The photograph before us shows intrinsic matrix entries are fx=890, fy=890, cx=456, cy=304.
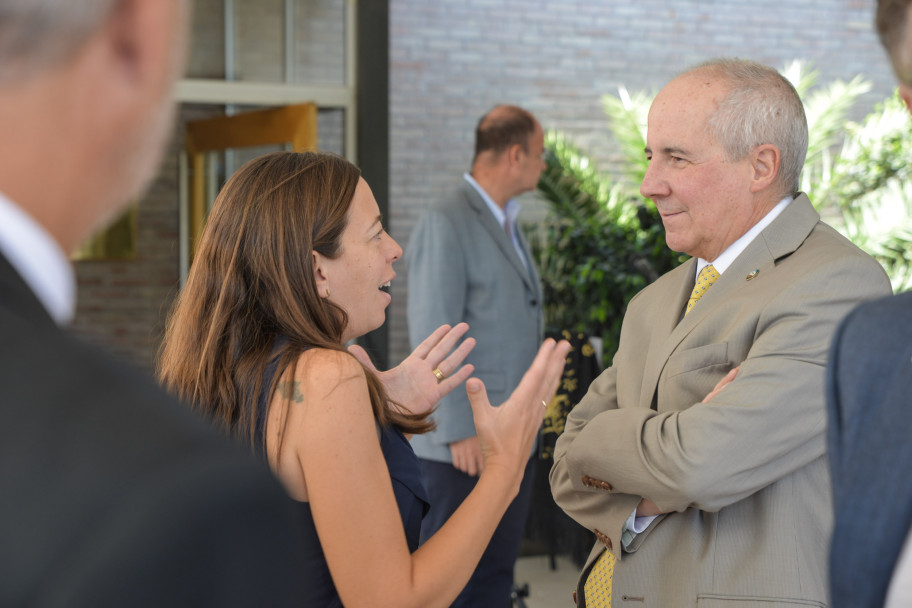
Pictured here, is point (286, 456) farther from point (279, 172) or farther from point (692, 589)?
point (692, 589)

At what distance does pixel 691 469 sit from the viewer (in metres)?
1.61

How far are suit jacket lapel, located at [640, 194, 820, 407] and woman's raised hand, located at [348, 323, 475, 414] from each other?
0.39 m

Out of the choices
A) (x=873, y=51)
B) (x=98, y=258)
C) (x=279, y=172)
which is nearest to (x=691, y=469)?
(x=279, y=172)

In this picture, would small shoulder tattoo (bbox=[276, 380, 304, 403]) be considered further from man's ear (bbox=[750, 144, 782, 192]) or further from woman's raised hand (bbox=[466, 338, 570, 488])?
man's ear (bbox=[750, 144, 782, 192])

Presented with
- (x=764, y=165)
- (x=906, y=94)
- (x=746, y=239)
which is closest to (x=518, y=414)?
(x=746, y=239)

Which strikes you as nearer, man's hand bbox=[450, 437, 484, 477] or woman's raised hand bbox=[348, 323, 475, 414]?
woman's raised hand bbox=[348, 323, 475, 414]

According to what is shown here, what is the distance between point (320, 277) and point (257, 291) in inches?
5.3

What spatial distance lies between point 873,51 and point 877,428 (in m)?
7.40

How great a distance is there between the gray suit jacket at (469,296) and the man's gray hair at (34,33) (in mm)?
3059

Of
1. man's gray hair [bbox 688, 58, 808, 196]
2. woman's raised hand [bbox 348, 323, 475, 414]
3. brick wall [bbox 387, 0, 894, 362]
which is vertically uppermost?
brick wall [bbox 387, 0, 894, 362]

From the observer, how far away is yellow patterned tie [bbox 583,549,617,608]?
188cm

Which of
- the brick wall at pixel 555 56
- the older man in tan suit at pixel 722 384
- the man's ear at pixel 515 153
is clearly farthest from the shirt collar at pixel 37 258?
the brick wall at pixel 555 56

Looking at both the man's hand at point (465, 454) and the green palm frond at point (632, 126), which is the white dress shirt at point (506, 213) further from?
the green palm frond at point (632, 126)

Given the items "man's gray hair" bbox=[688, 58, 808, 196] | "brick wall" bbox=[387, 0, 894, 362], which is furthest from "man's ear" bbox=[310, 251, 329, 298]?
"brick wall" bbox=[387, 0, 894, 362]
